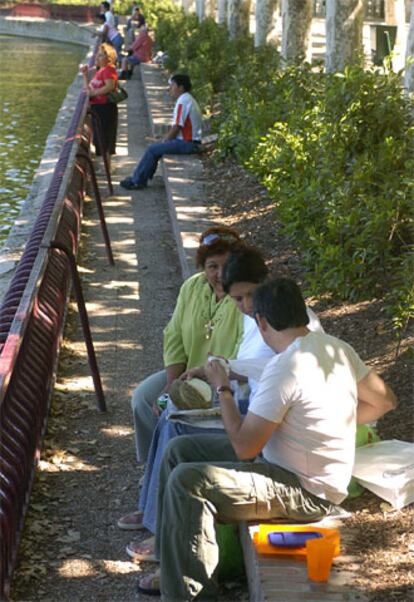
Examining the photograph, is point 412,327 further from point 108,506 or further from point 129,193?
point 129,193

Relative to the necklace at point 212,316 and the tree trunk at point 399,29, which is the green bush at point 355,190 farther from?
the tree trunk at point 399,29

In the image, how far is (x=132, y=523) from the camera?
20.7ft

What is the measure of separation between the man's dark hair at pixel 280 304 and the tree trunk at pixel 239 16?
21.7 meters

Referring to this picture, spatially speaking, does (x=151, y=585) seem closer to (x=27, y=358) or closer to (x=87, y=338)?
(x=27, y=358)

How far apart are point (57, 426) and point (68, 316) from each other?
2333mm

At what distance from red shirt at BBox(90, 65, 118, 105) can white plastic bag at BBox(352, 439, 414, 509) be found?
11.2m

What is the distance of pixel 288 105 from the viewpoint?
45.2ft

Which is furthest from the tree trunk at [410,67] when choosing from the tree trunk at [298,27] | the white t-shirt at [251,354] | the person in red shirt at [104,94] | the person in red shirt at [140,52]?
the person in red shirt at [140,52]

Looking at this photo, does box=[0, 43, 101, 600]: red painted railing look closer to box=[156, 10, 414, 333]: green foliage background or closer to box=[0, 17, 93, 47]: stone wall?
box=[156, 10, 414, 333]: green foliage background

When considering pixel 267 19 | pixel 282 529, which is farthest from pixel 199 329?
pixel 267 19

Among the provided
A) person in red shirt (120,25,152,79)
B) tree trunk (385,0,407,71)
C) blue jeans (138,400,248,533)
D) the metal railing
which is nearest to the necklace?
blue jeans (138,400,248,533)

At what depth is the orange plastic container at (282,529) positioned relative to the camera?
16.4ft

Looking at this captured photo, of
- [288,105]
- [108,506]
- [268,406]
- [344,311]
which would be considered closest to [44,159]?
[288,105]

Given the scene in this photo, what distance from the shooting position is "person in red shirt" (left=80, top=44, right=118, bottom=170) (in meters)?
16.3
